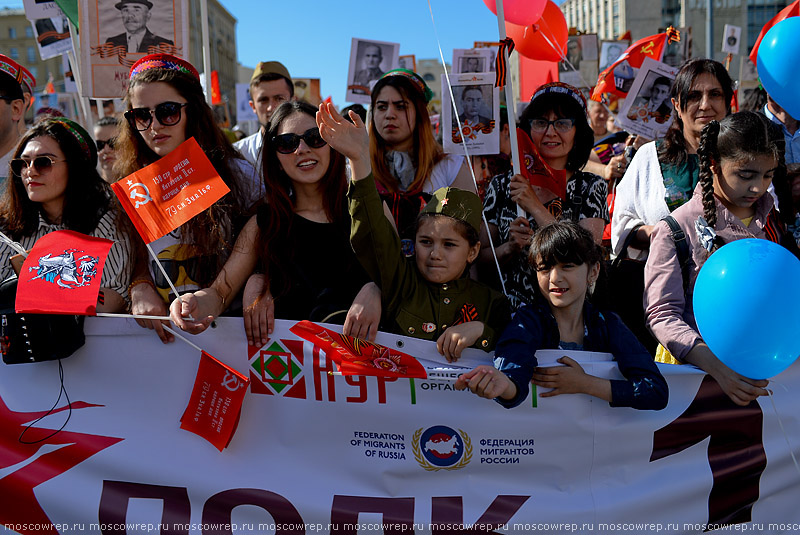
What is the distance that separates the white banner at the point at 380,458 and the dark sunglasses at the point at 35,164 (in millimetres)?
897

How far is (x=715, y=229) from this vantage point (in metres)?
2.72

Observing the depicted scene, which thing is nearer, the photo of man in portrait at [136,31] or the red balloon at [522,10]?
the red balloon at [522,10]

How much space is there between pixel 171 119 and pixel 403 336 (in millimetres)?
1401

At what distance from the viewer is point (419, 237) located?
275 cm

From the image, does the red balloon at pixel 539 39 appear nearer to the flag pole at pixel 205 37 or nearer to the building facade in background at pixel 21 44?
the flag pole at pixel 205 37

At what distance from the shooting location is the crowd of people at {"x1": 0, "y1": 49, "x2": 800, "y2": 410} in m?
2.50

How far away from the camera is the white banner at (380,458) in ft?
8.19

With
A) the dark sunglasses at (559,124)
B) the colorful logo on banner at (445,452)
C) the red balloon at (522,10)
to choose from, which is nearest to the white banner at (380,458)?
the colorful logo on banner at (445,452)

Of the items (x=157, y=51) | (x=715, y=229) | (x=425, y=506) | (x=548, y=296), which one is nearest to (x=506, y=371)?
(x=548, y=296)

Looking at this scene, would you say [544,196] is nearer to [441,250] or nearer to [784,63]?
[441,250]

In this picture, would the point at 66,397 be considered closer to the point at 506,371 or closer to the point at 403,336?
the point at 403,336

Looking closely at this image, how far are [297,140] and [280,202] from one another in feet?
0.89

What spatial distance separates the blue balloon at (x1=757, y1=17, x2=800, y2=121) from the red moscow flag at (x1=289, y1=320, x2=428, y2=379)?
2148mm

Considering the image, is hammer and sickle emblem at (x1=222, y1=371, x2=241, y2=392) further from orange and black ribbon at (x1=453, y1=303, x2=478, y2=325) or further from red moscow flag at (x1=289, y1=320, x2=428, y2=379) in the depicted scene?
orange and black ribbon at (x1=453, y1=303, x2=478, y2=325)
